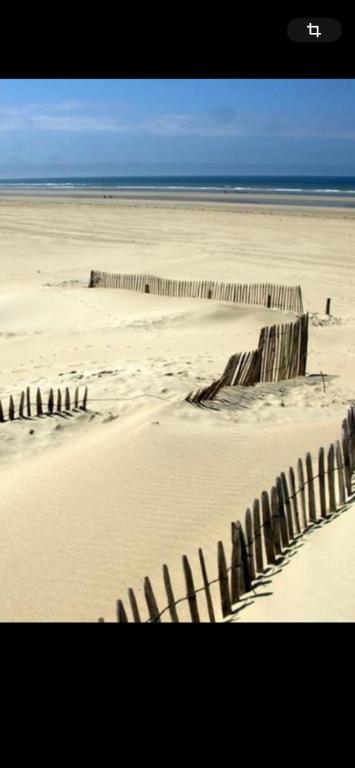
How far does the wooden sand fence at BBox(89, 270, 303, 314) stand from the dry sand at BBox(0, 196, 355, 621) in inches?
29.3

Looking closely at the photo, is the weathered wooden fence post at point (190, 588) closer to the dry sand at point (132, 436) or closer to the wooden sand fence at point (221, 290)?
the dry sand at point (132, 436)

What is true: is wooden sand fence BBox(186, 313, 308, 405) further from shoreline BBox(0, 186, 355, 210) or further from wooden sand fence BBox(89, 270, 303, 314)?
shoreline BBox(0, 186, 355, 210)

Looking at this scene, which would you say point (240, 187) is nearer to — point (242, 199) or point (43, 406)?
point (242, 199)
